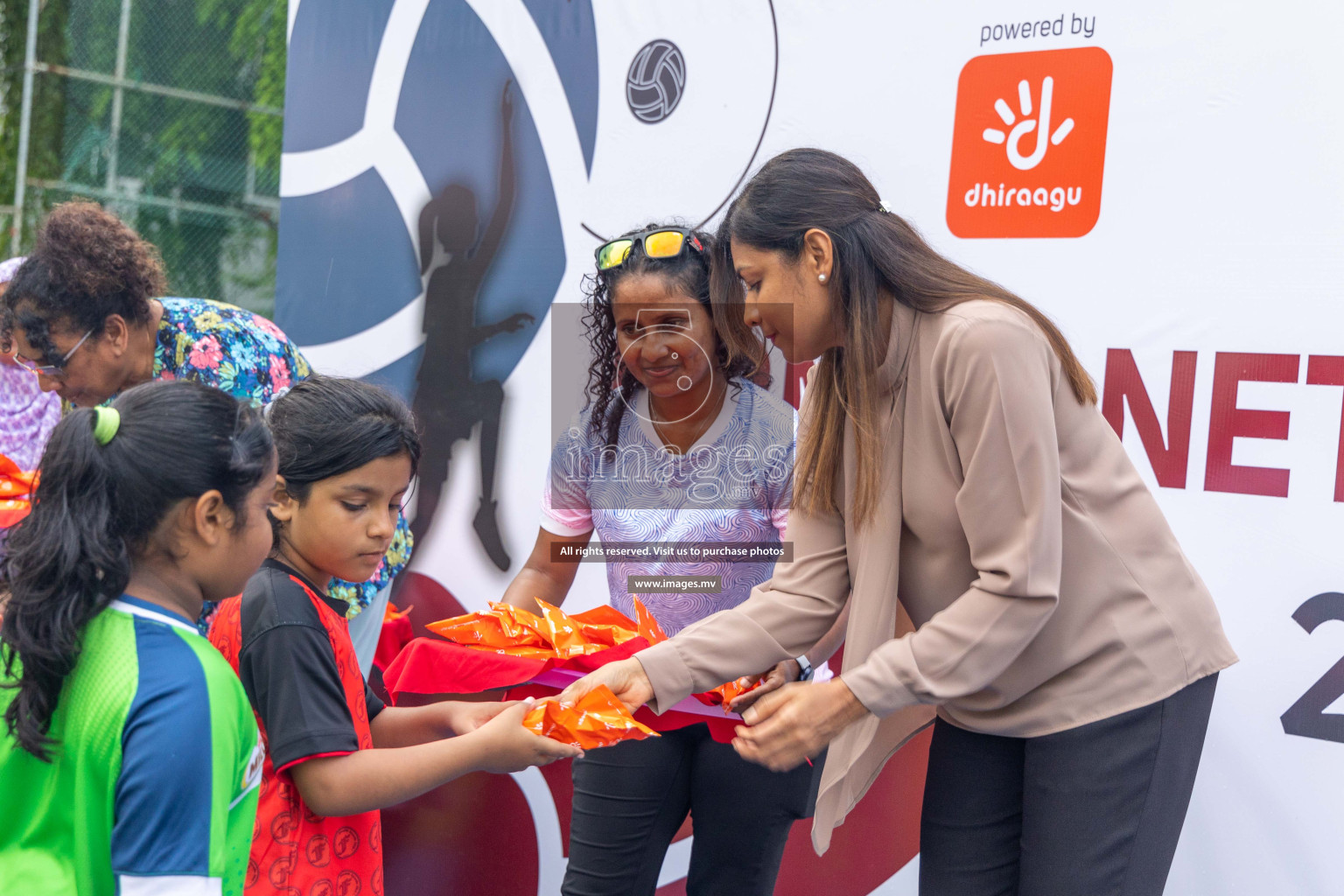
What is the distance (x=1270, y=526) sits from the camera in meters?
2.16

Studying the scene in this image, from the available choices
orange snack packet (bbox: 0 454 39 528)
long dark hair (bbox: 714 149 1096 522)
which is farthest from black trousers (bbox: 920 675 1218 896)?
orange snack packet (bbox: 0 454 39 528)

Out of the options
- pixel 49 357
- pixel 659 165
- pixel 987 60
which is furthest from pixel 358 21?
pixel 987 60

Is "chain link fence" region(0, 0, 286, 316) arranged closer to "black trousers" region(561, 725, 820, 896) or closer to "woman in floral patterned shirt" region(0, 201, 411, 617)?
"woman in floral patterned shirt" region(0, 201, 411, 617)

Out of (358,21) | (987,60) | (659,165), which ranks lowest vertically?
Answer: (659,165)

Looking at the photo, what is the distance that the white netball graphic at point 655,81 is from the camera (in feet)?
9.55

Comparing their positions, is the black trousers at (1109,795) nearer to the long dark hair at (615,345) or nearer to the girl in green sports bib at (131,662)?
the long dark hair at (615,345)

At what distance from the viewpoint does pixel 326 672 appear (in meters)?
1.66

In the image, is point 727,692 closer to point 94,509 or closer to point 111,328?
point 94,509

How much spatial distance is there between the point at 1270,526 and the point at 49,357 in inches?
105

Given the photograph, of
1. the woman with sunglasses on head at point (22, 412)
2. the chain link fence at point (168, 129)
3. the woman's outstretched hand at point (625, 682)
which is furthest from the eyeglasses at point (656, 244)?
the chain link fence at point (168, 129)

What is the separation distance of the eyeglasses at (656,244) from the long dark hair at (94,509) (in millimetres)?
966

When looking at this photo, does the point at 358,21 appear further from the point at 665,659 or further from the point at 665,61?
the point at 665,659

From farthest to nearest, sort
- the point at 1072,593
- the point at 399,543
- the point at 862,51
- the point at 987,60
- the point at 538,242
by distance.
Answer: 1. the point at 538,242
2. the point at 399,543
3. the point at 862,51
4. the point at 987,60
5. the point at 1072,593

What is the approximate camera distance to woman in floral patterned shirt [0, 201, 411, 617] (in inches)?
97.7
